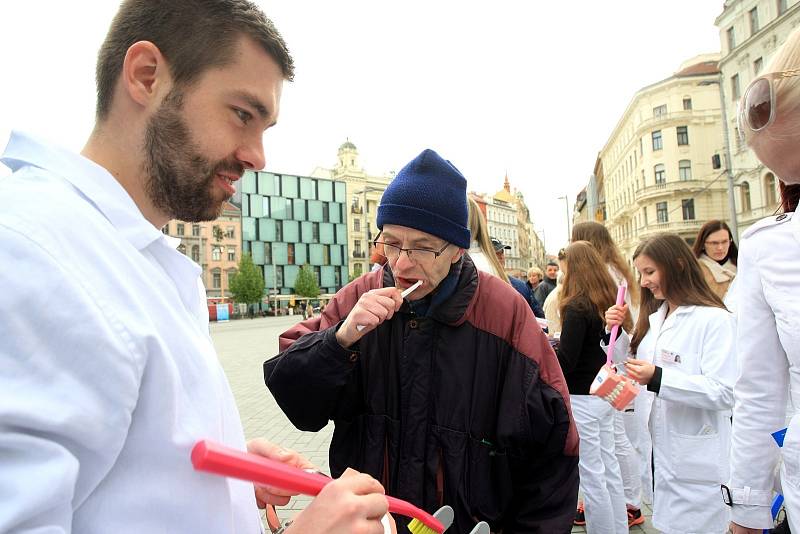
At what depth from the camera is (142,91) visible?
1099mm

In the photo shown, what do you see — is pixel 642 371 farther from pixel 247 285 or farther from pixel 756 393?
pixel 247 285

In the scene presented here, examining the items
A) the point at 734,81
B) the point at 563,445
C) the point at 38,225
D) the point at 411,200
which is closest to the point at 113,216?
the point at 38,225

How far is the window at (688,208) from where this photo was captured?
4662cm

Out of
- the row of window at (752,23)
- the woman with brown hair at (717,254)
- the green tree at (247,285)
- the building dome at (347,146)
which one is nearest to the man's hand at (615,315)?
the woman with brown hair at (717,254)

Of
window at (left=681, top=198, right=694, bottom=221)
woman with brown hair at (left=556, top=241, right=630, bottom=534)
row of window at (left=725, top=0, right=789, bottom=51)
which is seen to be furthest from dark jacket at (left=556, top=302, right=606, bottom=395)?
window at (left=681, top=198, right=694, bottom=221)

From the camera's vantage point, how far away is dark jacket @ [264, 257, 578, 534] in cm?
172

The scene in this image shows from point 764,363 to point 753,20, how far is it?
39.8 metres

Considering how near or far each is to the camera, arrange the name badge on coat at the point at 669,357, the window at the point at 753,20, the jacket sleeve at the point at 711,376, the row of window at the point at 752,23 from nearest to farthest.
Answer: the jacket sleeve at the point at 711,376 < the name badge on coat at the point at 669,357 < the row of window at the point at 752,23 < the window at the point at 753,20

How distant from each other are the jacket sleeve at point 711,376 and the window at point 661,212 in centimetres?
5190

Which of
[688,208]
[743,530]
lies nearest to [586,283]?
[743,530]

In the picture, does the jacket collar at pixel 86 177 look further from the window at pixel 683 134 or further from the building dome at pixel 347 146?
Answer: the building dome at pixel 347 146

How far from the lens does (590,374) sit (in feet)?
11.9

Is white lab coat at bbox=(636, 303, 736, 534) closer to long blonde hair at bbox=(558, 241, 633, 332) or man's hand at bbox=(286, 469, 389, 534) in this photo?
long blonde hair at bbox=(558, 241, 633, 332)

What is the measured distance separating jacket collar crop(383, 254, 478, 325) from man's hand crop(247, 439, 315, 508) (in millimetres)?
773
